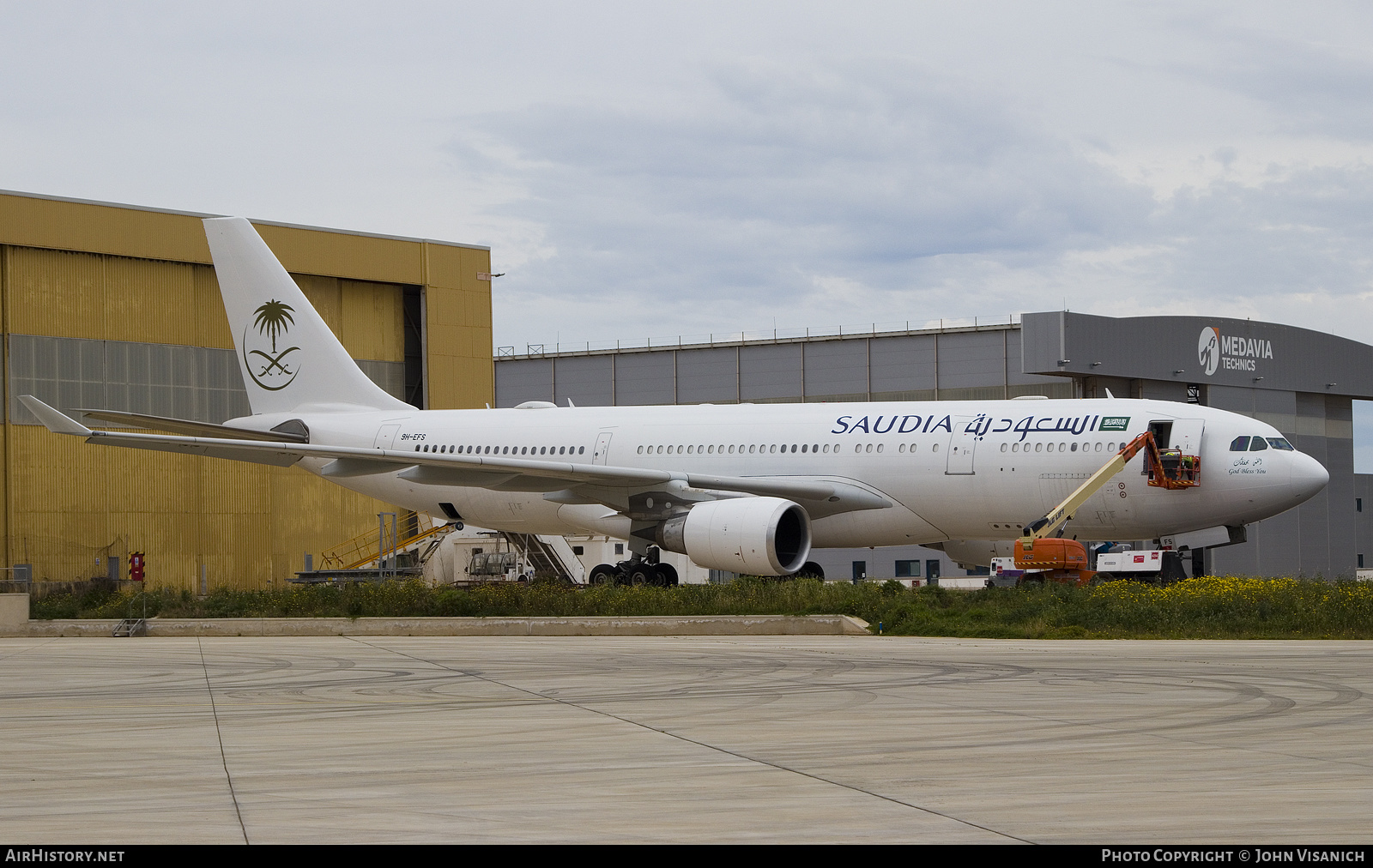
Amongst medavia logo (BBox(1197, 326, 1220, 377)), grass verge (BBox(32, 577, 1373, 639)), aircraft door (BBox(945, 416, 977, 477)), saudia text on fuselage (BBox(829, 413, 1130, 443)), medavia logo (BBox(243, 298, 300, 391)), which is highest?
medavia logo (BBox(1197, 326, 1220, 377))

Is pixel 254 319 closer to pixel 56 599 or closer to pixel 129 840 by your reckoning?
pixel 56 599

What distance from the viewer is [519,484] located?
25500 millimetres

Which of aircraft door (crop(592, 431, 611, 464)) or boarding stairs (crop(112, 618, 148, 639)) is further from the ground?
aircraft door (crop(592, 431, 611, 464))

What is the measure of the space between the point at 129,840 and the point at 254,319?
26.7m

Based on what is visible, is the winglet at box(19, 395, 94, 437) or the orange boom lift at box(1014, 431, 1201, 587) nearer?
the orange boom lift at box(1014, 431, 1201, 587)

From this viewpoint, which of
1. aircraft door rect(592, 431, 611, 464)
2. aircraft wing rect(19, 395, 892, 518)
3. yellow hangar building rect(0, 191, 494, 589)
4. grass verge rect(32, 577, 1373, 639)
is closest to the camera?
grass verge rect(32, 577, 1373, 639)

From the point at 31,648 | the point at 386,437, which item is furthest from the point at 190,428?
the point at 31,648

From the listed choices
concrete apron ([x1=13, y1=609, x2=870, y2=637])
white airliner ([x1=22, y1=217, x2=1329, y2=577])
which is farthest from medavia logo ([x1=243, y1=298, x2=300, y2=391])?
concrete apron ([x1=13, y1=609, x2=870, y2=637])

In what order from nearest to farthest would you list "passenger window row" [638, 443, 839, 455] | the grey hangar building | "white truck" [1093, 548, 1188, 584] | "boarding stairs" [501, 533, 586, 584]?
"passenger window row" [638, 443, 839, 455]
"white truck" [1093, 548, 1188, 584]
"boarding stairs" [501, 533, 586, 584]
the grey hangar building

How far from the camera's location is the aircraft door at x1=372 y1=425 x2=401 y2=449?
29344 millimetres

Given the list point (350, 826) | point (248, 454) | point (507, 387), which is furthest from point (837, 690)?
point (507, 387)

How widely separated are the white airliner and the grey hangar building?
19.0m

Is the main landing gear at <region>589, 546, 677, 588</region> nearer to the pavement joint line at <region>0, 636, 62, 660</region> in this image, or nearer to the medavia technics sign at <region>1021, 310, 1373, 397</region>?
the pavement joint line at <region>0, 636, 62, 660</region>

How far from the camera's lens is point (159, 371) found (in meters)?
37.4
